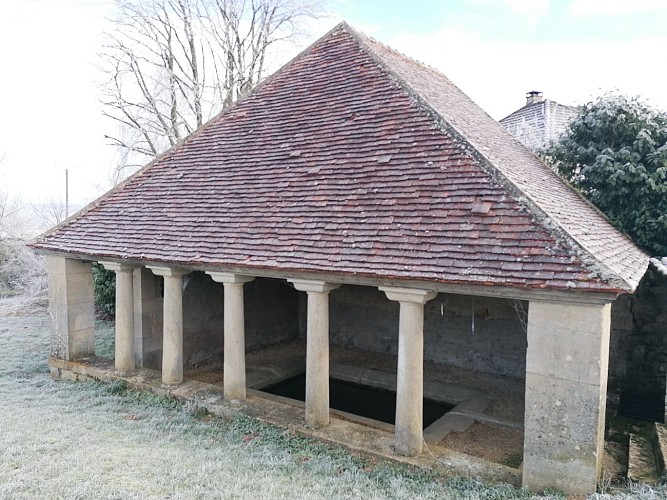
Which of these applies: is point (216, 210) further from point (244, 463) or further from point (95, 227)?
point (244, 463)

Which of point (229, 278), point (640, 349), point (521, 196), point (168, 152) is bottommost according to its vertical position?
point (640, 349)

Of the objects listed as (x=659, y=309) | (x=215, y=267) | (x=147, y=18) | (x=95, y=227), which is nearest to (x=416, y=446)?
(x=215, y=267)

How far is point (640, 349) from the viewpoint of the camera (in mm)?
9320

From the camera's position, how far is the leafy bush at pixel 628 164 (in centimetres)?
1030

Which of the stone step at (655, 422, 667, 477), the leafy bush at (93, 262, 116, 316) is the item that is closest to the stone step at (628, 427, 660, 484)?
the stone step at (655, 422, 667, 477)

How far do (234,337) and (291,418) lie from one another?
1.66 m

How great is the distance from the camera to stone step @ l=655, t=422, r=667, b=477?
584 centimetres

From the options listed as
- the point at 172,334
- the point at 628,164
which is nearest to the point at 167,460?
the point at 172,334

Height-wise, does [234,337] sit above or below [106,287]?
above

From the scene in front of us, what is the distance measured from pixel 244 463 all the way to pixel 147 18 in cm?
1960

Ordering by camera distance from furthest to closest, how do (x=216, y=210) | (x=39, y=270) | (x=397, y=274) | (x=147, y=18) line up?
(x=39, y=270) → (x=147, y=18) → (x=216, y=210) → (x=397, y=274)

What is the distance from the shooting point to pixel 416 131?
7848 mm

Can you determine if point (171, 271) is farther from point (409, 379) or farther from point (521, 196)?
point (521, 196)

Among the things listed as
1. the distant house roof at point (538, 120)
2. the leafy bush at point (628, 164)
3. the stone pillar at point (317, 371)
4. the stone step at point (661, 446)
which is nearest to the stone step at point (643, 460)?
the stone step at point (661, 446)
